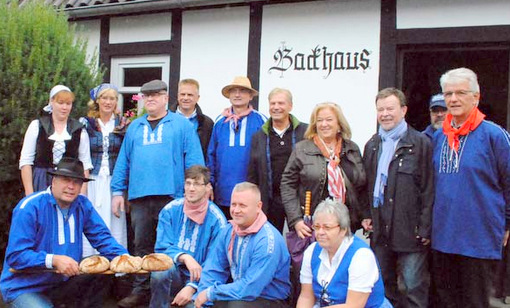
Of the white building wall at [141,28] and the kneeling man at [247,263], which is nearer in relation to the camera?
the kneeling man at [247,263]

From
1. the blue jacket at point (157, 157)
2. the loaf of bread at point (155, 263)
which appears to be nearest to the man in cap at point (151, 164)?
the blue jacket at point (157, 157)

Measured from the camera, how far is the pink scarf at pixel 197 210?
4.73 metres

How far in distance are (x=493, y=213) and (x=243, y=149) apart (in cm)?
216

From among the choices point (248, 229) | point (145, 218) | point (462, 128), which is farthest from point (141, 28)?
point (462, 128)

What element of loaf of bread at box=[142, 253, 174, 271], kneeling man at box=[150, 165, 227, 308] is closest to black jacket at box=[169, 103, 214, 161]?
kneeling man at box=[150, 165, 227, 308]

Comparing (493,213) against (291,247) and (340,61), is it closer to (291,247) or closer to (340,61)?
(291,247)

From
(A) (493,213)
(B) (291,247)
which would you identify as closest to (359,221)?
(B) (291,247)

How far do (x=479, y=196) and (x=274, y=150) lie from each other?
5.59 feet

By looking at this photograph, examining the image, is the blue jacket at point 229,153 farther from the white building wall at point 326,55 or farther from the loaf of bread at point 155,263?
the loaf of bread at point 155,263

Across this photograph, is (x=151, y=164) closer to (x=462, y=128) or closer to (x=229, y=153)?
(x=229, y=153)

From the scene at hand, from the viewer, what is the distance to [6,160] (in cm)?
587

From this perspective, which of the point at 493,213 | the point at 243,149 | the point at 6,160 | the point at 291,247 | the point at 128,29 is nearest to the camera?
the point at 493,213

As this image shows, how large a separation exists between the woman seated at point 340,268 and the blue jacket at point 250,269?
0.33 meters

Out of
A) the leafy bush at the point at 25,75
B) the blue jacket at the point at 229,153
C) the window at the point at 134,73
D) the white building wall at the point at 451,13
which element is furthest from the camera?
the window at the point at 134,73
